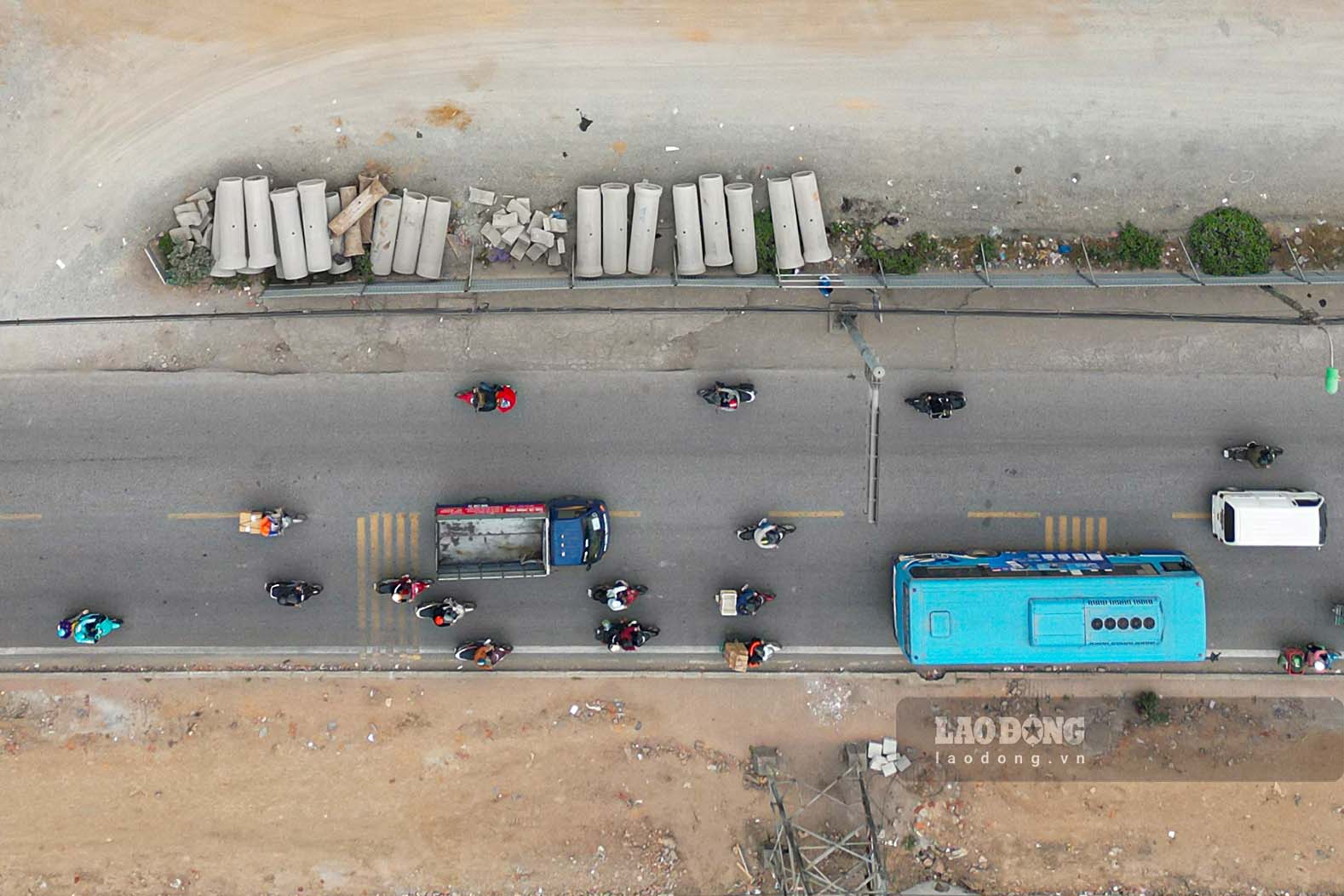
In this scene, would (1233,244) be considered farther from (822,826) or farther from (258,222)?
(258,222)

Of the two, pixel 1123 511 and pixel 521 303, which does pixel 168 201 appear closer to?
pixel 521 303

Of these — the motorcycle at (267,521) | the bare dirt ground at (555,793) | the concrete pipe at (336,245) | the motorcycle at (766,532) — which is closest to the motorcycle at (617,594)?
the bare dirt ground at (555,793)

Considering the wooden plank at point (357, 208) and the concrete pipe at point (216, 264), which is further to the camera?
the wooden plank at point (357, 208)

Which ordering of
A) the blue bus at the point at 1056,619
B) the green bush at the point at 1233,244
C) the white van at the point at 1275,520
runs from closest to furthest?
the blue bus at the point at 1056,619
the white van at the point at 1275,520
the green bush at the point at 1233,244

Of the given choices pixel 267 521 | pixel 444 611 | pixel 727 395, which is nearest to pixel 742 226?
pixel 727 395

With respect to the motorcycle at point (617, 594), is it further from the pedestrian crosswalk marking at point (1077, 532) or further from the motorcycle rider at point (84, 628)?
the motorcycle rider at point (84, 628)
